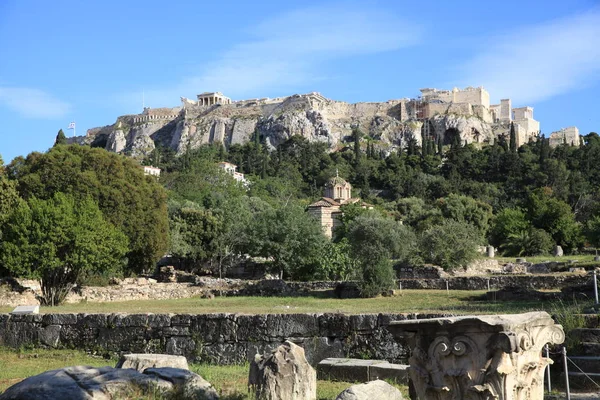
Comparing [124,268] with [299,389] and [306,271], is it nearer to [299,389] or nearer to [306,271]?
[306,271]

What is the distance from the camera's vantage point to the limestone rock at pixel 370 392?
21.8 ft

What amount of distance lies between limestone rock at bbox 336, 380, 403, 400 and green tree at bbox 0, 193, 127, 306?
20.1m

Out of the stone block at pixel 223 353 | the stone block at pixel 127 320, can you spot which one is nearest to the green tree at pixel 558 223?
the stone block at pixel 223 353

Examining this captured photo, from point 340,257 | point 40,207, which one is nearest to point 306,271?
point 340,257

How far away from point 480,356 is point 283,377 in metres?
2.48

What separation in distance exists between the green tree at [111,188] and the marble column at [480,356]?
26.6m

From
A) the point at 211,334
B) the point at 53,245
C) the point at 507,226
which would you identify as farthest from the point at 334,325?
the point at 507,226

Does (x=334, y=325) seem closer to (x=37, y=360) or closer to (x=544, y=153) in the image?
(x=37, y=360)

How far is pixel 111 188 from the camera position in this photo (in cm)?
3216

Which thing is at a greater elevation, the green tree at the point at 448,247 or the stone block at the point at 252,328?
the green tree at the point at 448,247

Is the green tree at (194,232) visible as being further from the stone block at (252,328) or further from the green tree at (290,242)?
the stone block at (252,328)

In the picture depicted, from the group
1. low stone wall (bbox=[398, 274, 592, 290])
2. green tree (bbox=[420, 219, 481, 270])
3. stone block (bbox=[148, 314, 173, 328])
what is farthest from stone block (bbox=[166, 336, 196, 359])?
green tree (bbox=[420, 219, 481, 270])

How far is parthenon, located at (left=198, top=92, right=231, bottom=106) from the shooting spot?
167875 mm

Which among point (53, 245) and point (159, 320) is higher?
point (53, 245)
